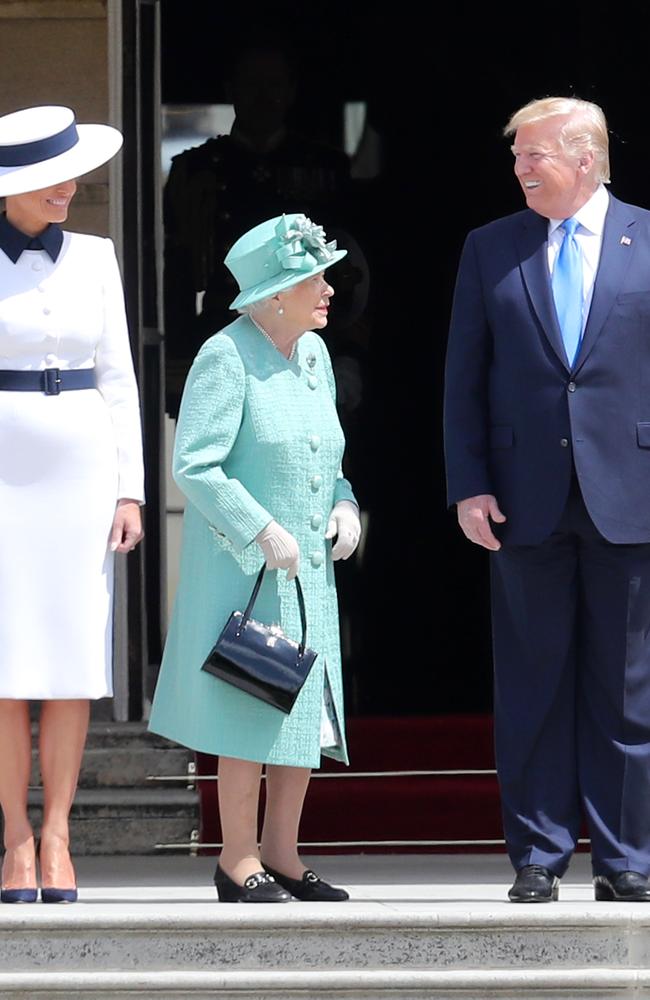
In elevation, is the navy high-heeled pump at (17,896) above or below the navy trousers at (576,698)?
below

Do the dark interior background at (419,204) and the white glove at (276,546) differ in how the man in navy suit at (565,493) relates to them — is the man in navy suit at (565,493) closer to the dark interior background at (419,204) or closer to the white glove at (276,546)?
the white glove at (276,546)

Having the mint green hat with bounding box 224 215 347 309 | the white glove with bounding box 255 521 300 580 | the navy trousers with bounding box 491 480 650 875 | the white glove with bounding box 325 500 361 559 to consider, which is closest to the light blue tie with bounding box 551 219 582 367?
the navy trousers with bounding box 491 480 650 875

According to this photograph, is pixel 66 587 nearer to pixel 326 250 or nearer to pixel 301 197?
pixel 326 250

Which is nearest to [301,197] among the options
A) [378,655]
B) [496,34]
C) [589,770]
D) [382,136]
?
[382,136]

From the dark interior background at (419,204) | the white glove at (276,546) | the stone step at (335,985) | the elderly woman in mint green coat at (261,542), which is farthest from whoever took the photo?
the dark interior background at (419,204)

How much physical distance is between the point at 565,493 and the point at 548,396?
0.72 feet

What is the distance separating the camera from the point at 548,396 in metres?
5.04

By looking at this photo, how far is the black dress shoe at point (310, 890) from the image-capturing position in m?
5.12

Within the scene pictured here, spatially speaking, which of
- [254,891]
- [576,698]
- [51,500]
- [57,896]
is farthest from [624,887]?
[51,500]

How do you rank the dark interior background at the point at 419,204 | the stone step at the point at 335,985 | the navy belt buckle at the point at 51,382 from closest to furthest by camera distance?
the stone step at the point at 335,985 → the navy belt buckle at the point at 51,382 → the dark interior background at the point at 419,204

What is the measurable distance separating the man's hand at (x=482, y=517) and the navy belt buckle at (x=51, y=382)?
936 mm

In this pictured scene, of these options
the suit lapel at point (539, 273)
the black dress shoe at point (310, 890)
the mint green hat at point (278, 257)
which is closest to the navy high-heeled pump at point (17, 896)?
the black dress shoe at point (310, 890)

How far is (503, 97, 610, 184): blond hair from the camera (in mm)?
5027

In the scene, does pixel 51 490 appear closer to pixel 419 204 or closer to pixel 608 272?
pixel 608 272
